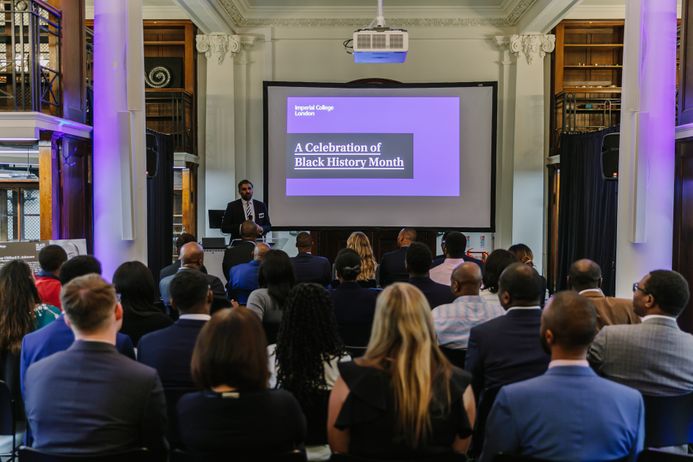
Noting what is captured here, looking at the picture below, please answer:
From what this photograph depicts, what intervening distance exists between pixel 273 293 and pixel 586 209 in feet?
18.5

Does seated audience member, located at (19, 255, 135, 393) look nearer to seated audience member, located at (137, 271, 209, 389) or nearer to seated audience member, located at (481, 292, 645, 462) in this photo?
seated audience member, located at (137, 271, 209, 389)

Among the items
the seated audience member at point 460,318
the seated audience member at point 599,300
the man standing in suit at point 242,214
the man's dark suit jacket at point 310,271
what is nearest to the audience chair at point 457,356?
the seated audience member at point 460,318

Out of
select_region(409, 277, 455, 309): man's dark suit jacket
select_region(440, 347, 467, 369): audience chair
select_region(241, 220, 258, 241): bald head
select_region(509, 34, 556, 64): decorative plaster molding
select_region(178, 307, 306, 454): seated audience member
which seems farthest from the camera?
select_region(509, 34, 556, 64): decorative plaster molding

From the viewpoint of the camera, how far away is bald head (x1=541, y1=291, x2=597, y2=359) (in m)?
1.73

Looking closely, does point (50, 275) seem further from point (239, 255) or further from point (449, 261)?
point (449, 261)

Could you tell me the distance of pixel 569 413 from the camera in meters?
1.66

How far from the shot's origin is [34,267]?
4.85 m

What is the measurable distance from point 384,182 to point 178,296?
6119mm

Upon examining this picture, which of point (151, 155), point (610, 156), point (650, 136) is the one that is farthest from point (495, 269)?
point (151, 155)

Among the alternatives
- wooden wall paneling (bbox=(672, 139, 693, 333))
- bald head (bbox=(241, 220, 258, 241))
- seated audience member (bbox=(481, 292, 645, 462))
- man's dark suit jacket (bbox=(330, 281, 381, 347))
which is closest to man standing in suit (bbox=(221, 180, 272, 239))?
bald head (bbox=(241, 220, 258, 241))

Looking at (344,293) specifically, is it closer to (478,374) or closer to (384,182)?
(478,374)

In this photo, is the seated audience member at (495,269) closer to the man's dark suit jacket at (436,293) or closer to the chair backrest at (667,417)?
the man's dark suit jacket at (436,293)

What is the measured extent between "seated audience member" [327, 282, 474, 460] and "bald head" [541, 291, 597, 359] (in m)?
0.26

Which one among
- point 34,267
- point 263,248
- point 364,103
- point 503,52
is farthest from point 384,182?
point 34,267
